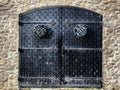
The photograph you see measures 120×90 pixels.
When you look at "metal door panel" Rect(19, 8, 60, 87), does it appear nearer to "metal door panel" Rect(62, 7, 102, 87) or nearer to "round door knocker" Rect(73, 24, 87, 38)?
→ "metal door panel" Rect(62, 7, 102, 87)

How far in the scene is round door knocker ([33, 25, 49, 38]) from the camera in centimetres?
741

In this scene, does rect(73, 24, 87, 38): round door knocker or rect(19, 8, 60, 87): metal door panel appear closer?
rect(73, 24, 87, 38): round door knocker

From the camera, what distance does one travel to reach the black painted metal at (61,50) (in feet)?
24.4

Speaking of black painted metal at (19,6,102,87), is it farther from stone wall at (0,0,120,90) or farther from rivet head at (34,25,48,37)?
stone wall at (0,0,120,90)

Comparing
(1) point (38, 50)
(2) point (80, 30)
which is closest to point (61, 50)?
(1) point (38, 50)

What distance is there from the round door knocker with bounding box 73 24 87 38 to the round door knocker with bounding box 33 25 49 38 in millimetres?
702

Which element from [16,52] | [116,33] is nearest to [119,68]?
[116,33]

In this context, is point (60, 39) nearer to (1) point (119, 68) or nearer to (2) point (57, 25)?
(2) point (57, 25)

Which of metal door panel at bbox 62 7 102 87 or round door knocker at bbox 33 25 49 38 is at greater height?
round door knocker at bbox 33 25 49 38

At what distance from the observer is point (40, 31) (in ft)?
24.3

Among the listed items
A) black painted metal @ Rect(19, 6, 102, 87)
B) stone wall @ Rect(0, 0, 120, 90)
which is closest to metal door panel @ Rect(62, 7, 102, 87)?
black painted metal @ Rect(19, 6, 102, 87)

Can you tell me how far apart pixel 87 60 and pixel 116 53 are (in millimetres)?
709

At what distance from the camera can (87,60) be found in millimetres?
7441

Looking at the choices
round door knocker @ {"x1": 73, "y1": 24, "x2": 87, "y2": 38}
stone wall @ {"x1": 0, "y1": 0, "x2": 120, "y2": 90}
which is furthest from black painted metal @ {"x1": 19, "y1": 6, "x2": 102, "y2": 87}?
stone wall @ {"x1": 0, "y1": 0, "x2": 120, "y2": 90}
